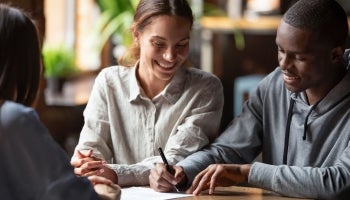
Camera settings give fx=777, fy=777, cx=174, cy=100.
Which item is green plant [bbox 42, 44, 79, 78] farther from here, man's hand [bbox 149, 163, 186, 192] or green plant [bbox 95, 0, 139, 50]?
man's hand [bbox 149, 163, 186, 192]

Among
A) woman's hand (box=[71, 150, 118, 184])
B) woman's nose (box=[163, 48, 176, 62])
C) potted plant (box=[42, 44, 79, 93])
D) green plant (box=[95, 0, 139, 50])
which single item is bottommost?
potted plant (box=[42, 44, 79, 93])

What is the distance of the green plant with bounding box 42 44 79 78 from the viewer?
242 inches

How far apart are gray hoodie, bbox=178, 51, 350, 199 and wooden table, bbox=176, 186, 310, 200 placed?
27 millimetres

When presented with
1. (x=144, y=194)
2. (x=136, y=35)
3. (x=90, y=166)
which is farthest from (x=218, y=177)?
(x=136, y=35)

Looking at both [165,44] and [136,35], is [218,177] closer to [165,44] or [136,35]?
[165,44]

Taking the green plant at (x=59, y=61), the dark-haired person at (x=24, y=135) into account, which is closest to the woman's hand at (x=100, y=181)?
the dark-haired person at (x=24, y=135)

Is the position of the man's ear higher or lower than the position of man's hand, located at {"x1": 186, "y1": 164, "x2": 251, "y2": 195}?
higher

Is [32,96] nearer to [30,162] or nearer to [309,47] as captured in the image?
[30,162]

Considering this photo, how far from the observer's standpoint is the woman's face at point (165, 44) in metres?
2.09

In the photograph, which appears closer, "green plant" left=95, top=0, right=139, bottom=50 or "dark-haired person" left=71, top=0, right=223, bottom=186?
"dark-haired person" left=71, top=0, right=223, bottom=186

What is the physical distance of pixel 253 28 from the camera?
19.2ft

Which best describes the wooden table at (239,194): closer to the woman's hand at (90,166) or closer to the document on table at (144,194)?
the document on table at (144,194)

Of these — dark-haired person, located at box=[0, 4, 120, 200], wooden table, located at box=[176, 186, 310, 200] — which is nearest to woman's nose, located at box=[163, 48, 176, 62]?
wooden table, located at box=[176, 186, 310, 200]

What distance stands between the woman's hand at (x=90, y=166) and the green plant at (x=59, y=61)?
13.6ft
